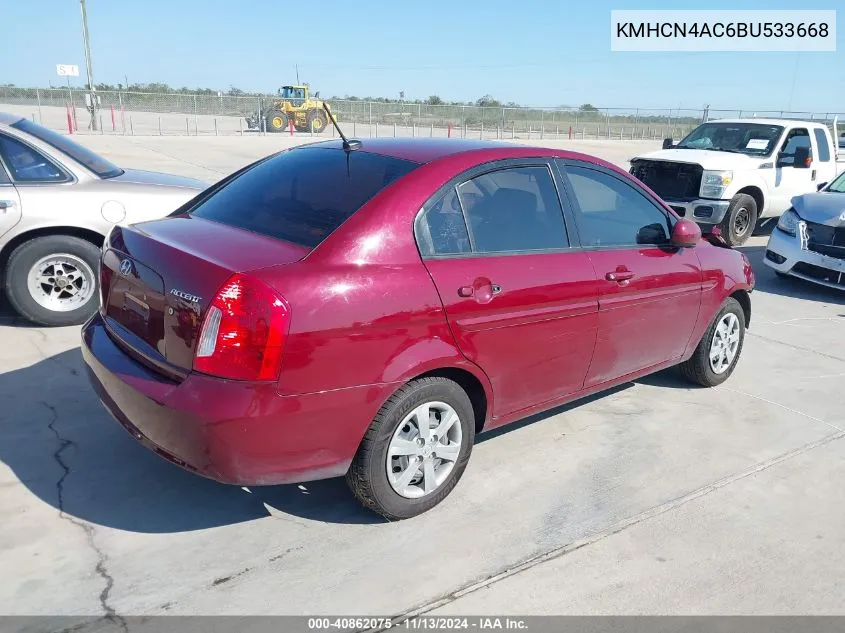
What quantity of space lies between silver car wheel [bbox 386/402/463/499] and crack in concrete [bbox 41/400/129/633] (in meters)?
1.20

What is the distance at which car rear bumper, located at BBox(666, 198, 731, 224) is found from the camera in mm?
10016

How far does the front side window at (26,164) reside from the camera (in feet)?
18.2

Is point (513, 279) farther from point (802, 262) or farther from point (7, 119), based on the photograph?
point (802, 262)

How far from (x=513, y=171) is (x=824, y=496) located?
7.71 feet

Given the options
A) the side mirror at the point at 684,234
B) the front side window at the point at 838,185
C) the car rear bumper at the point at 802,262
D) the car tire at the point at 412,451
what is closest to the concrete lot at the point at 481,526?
the car tire at the point at 412,451

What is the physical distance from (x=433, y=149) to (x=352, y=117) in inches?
1469

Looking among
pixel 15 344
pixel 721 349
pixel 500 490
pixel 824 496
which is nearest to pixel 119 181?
pixel 15 344

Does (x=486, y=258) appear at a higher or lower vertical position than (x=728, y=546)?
higher

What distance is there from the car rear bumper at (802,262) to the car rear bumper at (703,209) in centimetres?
158

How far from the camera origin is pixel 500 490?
12.0 feet

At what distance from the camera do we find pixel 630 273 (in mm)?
4078

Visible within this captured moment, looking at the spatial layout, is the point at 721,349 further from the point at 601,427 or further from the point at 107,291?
the point at 107,291

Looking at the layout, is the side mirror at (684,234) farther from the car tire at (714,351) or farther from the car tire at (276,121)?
the car tire at (276,121)

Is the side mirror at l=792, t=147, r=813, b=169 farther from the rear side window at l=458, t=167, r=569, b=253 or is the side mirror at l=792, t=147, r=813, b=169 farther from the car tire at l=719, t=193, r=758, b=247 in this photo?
the rear side window at l=458, t=167, r=569, b=253
